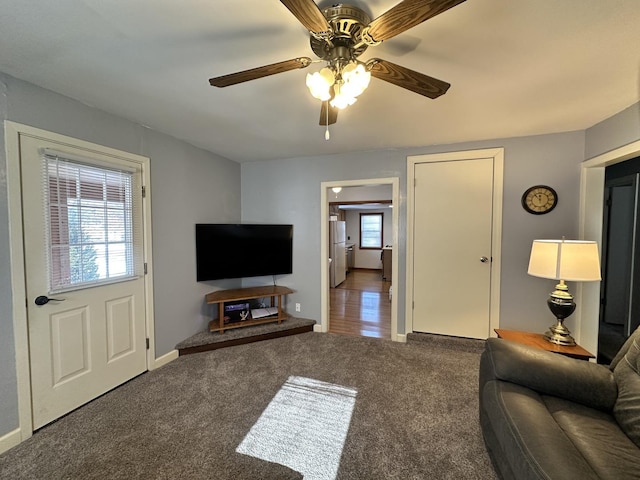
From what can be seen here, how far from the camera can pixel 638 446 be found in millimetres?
1180

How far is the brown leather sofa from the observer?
1.01 meters

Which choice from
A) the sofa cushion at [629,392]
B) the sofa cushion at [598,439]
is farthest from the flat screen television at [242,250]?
the sofa cushion at [629,392]

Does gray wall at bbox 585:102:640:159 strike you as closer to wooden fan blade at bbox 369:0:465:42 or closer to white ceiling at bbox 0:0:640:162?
white ceiling at bbox 0:0:640:162

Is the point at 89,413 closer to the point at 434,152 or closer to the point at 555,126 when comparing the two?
the point at 434,152

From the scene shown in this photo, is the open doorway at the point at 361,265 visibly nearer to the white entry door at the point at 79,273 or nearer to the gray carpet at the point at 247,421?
the gray carpet at the point at 247,421

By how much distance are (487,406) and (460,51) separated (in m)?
1.94

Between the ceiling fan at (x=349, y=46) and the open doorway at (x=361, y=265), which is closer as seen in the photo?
the ceiling fan at (x=349, y=46)

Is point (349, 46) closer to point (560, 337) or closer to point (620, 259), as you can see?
point (560, 337)

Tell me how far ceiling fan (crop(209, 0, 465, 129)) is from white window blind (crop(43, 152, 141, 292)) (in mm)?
1571

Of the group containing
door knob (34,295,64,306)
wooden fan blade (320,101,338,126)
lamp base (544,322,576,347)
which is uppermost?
wooden fan blade (320,101,338,126)

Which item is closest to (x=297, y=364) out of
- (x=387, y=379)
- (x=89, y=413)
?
(x=387, y=379)

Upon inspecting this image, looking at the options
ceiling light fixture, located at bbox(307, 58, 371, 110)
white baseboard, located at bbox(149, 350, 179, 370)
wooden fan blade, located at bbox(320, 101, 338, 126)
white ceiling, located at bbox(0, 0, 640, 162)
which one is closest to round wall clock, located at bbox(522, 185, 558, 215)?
white ceiling, located at bbox(0, 0, 640, 162)

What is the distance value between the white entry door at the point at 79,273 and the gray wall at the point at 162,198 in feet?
0.38

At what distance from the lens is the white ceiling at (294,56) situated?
1181mm
